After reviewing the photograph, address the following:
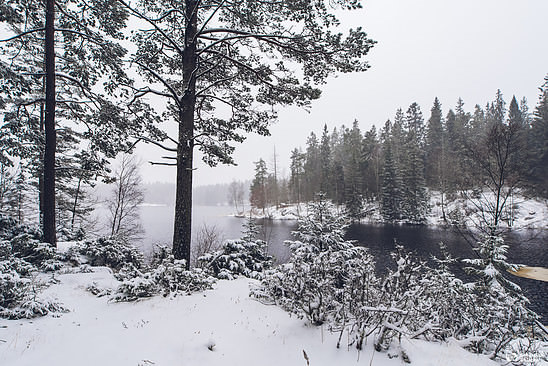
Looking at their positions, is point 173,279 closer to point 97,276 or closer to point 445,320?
point 97,276

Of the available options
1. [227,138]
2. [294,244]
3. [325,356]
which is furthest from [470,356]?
[227,138]

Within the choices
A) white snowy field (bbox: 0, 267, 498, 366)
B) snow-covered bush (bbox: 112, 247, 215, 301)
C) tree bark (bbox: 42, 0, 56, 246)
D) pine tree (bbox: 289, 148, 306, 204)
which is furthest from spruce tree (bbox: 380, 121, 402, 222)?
tree bark (bbox: 42, 0, 56, 246)

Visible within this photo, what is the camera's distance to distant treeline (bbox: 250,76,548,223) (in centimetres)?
2994

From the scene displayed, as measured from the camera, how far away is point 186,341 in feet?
9.76

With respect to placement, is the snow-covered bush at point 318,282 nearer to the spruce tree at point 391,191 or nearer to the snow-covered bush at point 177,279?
the snow-covered bush at point 177,279

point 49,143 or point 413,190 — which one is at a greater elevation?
point 49,143

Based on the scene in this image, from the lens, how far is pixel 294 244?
4.61 meters

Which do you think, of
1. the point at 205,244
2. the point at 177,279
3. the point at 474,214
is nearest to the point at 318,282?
the point at 177,279

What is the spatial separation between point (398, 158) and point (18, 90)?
41.4m

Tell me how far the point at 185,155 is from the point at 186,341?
13.0ft

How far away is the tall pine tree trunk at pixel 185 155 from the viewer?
571 cm

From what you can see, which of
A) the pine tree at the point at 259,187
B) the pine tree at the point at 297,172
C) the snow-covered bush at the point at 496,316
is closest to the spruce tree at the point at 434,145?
the pine tree at the point at 297,172

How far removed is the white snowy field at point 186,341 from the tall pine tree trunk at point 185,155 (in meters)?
1.69

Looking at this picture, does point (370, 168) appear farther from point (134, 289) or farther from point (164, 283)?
point (134, 289)
